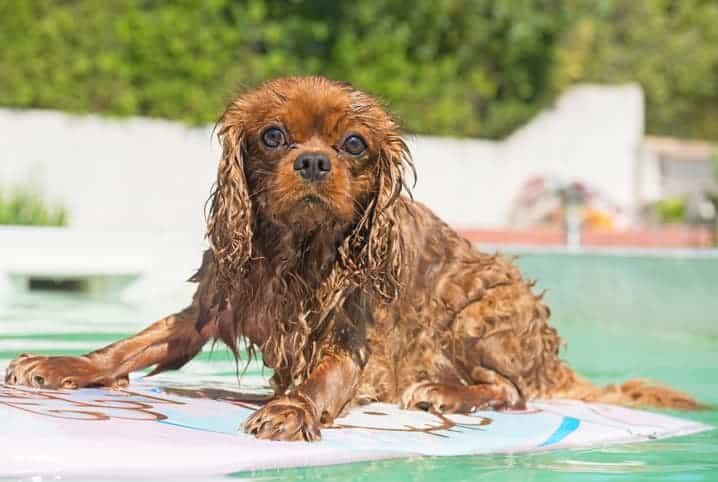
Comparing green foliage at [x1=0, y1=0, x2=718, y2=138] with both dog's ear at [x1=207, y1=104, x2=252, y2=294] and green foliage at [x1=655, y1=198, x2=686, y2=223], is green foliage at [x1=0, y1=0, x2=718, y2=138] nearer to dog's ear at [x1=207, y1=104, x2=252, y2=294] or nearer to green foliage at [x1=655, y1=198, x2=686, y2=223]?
green foliage at [x1=655, y1=198, x2=686, y2=223]

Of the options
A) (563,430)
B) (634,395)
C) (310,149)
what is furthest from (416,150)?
(310,149)

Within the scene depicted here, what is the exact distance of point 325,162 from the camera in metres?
3.43

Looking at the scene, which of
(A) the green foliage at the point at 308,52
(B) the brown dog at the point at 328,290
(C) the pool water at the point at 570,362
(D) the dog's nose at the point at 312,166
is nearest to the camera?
(C) the pool water at the point at 570,362

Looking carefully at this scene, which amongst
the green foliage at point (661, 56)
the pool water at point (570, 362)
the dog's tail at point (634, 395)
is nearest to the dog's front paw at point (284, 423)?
the pool water at point (570, 362)

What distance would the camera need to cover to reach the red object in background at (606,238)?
16719 millimetres

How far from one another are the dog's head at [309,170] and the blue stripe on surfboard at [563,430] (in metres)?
0.73

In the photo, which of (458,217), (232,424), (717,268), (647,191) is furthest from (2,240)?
(647,191)

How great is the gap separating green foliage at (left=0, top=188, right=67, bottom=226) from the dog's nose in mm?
9259

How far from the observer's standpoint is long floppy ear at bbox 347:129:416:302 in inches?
147

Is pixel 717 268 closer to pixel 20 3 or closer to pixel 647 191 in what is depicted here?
pixel 20 3

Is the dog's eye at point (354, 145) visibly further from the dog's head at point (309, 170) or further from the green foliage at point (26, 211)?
the green foliage at point (26, 211)

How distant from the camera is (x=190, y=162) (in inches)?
637

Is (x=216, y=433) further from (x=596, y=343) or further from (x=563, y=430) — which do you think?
(x=596, y=343)

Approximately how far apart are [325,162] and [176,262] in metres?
6.76
